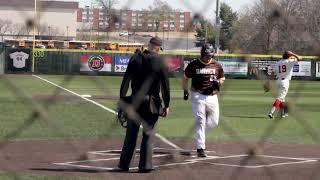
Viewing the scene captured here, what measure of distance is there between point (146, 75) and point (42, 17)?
8.80 ft

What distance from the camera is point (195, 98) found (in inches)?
409

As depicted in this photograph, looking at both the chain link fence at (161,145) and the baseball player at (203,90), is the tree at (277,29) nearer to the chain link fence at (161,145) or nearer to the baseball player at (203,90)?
the chain link fence at (161,145)

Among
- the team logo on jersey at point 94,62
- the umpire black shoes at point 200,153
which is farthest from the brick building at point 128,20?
the umpire black shoes at point 200,153

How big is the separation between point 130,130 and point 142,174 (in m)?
0.56

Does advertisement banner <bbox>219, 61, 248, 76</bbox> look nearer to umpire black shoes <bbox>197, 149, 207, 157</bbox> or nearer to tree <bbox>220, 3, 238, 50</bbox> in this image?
tree <bbox>220, 3, 238, 50</bbox>

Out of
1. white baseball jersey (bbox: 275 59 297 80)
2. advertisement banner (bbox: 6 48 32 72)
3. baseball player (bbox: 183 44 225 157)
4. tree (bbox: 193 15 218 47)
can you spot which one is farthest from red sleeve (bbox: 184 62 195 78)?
tree (bbox: 193 15 218 47)

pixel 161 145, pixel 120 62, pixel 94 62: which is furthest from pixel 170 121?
pixel 120 62

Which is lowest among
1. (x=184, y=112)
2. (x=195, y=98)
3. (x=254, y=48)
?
(x=184, y=112)

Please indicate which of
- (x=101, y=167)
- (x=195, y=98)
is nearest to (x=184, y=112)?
(x=195, y=98)

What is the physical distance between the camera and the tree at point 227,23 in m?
3.50

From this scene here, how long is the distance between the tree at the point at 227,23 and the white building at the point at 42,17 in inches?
28.9

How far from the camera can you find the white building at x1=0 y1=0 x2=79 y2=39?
276 centimetres

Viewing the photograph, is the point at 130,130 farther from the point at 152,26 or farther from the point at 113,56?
the point at 113,56

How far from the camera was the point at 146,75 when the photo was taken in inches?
216
